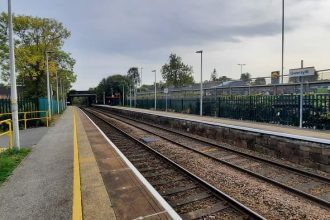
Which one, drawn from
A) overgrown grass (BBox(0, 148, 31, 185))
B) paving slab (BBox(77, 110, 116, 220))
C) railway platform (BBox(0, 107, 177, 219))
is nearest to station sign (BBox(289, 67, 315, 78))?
railway platform (BBox(0, 107, 177, 219))

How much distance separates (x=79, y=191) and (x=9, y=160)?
440 centimetres

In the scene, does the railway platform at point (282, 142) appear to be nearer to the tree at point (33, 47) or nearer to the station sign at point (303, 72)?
the station sign at point (303, 72)

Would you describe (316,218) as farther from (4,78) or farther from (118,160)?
(4,78)

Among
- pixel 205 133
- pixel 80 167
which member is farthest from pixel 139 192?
pixel 205 133

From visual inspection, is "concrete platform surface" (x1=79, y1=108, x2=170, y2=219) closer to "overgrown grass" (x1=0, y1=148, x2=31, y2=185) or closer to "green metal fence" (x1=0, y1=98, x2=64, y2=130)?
"overgrown grass" (x1=0, y1=148, x2=31, y2=185)

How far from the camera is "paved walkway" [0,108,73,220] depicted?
5.20 meters

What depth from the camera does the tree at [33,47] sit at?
35.5m

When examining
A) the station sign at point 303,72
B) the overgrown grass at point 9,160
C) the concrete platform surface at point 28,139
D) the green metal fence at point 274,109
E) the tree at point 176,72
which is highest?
the tree at point 176,72

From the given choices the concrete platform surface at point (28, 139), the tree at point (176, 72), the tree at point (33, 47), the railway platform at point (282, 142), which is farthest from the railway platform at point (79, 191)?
the tree at point (176, 72)

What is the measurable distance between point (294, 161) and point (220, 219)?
19.4 ft

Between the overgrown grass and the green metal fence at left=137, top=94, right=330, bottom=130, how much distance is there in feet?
45.1

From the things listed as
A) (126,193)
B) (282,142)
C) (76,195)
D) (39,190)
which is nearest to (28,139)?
(39,190)

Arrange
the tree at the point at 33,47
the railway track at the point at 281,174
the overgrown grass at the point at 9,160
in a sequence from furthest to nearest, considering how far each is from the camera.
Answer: the tree at the point at 33,47 < the overgrown grass at the point at 9,160 < the railway track at the point at 281,174

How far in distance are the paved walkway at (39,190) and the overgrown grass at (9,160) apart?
176 millimetres
